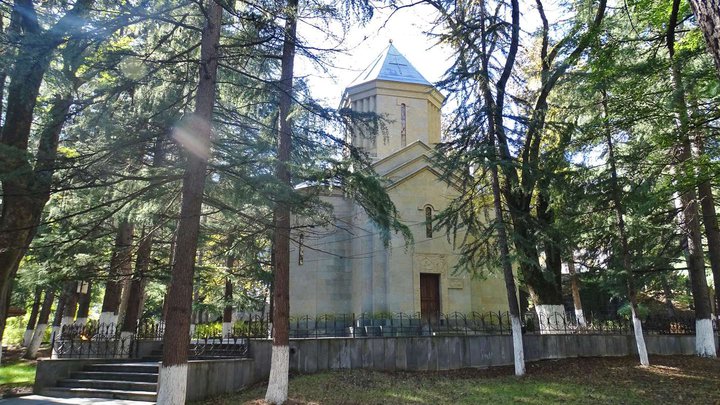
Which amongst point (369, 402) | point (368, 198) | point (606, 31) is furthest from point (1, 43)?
point (606, 31)

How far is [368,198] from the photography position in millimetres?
9070

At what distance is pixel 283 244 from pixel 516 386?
5.98 m

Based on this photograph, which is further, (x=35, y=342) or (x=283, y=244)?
(x=35, y=342)

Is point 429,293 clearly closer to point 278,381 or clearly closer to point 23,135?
point 278,381

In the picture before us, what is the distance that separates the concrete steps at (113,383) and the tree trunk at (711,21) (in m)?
10.7

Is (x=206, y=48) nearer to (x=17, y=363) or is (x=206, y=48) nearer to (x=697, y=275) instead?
(x=697, y=275)

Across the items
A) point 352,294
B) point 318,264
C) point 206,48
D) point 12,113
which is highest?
point 206,48

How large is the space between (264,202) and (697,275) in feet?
46.3

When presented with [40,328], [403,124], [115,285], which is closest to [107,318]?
[115,285]

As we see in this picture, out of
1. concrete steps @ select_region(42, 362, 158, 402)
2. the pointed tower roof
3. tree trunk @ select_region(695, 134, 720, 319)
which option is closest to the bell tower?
the pointed tower roof

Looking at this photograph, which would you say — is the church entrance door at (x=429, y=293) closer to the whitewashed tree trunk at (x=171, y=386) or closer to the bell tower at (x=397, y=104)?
the bell tower at (x=397, y=104)

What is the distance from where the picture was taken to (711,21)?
371cm

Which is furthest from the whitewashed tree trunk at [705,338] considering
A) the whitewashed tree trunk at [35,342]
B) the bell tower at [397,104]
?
the whitewashed tree trunk at [35,342]

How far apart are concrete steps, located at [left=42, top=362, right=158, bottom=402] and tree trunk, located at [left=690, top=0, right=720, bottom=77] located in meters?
10.7
